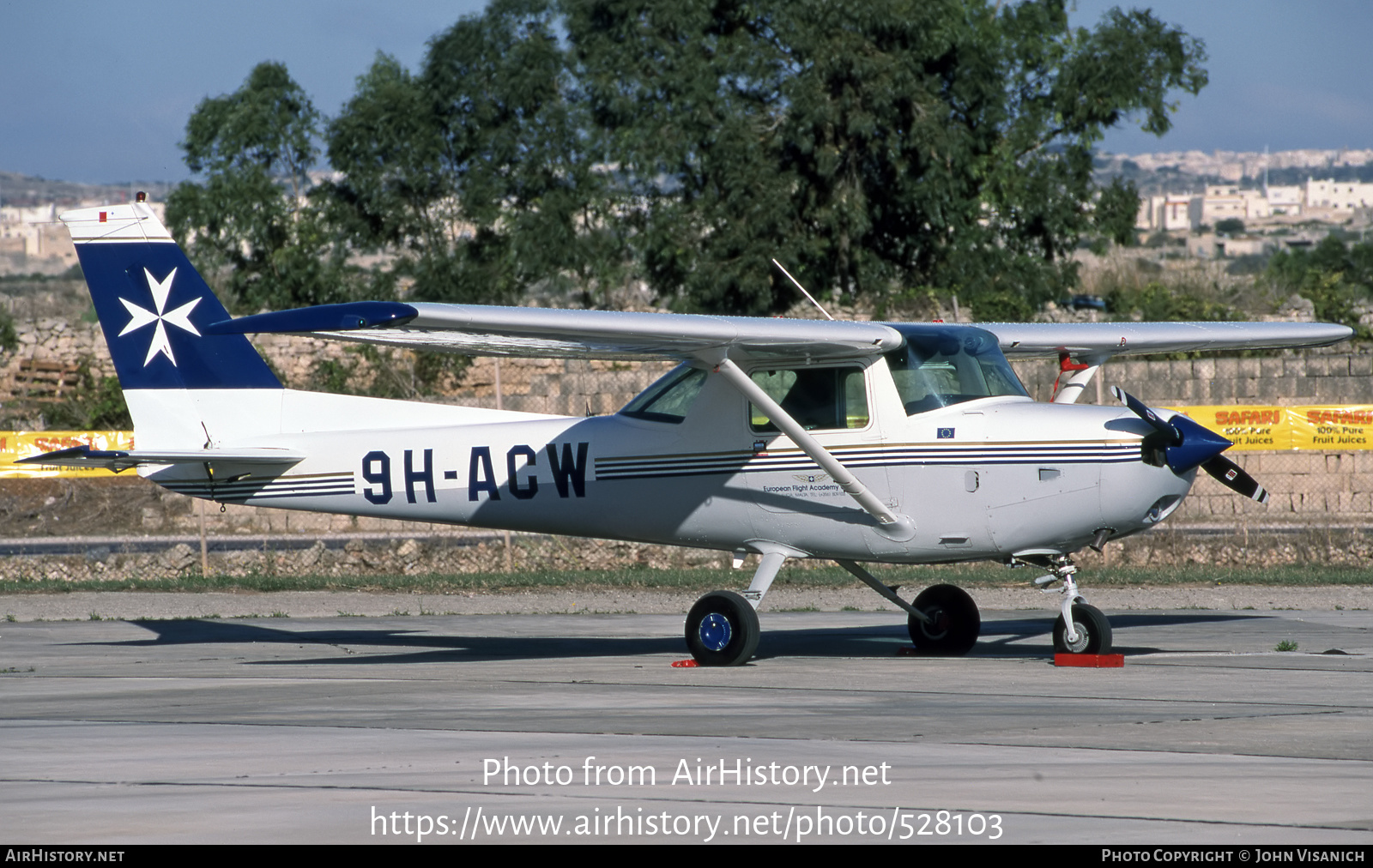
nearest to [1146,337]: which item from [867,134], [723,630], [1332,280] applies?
[723,630]

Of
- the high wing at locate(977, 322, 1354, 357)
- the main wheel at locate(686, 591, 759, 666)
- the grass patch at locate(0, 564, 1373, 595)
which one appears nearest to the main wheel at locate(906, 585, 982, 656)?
the main wheel at locate(686, 591, 759, 666)

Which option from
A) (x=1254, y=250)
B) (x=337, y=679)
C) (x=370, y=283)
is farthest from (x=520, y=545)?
(x=1254, y=250)

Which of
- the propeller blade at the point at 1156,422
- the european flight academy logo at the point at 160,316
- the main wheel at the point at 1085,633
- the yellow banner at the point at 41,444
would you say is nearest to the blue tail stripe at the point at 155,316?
the european flight academy logo at the point at 160,316

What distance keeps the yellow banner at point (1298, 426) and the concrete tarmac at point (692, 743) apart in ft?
29.6

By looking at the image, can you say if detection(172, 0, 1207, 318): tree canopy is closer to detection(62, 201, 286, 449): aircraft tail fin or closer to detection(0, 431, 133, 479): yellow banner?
detection(0, 431, 133, 479): yellow banner

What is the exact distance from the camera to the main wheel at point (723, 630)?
10.5 m

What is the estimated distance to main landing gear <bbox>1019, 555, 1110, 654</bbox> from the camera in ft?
33.5

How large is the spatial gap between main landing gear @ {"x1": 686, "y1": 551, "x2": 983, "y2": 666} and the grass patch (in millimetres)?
4612

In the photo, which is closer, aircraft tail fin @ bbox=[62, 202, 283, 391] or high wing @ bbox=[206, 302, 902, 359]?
high wing @ bbox=[206, 302, 902, 359]

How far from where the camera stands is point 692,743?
691cm

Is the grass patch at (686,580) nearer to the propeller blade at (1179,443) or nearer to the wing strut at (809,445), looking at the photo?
the wing strut at (809,445)

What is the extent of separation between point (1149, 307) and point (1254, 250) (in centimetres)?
12889

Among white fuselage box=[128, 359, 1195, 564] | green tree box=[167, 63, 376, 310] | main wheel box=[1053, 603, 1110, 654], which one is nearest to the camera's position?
white fuselage box=[128, 359, 1195, 564]

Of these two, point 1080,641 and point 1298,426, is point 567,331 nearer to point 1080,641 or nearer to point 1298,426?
point 1080,641
